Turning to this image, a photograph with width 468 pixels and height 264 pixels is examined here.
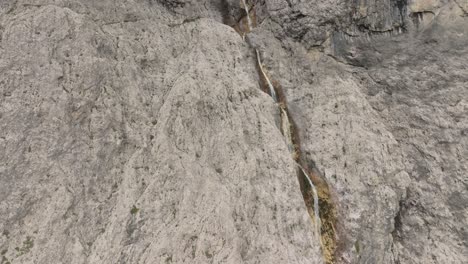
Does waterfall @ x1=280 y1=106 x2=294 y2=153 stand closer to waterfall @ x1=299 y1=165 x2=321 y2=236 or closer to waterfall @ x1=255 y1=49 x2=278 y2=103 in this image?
waterfall @ x1=255 y1=49 x2=278 y2=103

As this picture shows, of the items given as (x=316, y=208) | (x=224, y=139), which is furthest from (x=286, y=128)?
(x=316, y=208)

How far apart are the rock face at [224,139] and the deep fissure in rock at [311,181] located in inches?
2.7

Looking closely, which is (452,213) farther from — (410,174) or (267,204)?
(267,204)

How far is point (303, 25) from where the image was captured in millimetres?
15844

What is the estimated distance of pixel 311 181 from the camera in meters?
12.4

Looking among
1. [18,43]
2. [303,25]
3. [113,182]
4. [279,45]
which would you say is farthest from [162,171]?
[303,25]

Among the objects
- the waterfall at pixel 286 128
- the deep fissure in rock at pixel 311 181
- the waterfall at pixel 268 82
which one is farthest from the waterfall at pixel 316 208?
the waterfall at pixel 268 82

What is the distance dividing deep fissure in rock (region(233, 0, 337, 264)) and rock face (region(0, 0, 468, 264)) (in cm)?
7

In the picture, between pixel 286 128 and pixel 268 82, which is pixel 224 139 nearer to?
pixel 286 128

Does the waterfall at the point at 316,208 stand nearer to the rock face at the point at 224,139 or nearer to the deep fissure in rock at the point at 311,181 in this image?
the deep fissure in rock at the point at 311,181

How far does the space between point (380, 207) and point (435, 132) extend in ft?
11.7

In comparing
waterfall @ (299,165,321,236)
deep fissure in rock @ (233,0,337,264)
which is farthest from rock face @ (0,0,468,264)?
waterfall @ (299,165,321,236)

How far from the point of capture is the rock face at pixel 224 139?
10109 mm

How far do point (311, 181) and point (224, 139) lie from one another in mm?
3523
